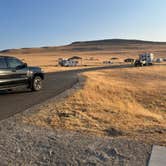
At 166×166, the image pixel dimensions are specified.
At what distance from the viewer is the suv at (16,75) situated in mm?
16066

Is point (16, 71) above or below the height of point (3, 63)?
below

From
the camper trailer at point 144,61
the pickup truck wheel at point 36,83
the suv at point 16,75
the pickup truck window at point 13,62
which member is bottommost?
the camper trailer at point 144,61

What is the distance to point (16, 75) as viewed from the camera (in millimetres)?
16656

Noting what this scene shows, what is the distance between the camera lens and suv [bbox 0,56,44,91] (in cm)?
1607

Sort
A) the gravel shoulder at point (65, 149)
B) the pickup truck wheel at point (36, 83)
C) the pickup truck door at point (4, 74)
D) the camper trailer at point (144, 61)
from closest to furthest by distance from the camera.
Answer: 1. the gravel shoulder at point (65, 149)
2. the pickup truck door at point (4, 74)
3. the pickup truck wheel at point (36, 83)
4. the camper trailer at point (144, 61)

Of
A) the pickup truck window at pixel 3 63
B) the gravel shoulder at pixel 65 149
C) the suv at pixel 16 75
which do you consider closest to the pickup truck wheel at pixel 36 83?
the suv at pixel 16 75

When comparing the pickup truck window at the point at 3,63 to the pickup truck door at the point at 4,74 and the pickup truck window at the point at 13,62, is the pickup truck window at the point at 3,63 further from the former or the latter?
the pickup truck window at the point at 13,62

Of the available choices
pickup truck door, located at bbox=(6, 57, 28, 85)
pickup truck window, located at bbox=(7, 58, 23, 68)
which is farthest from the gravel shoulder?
pickup truck window, located at bbox=(7, 58, 23, 68)

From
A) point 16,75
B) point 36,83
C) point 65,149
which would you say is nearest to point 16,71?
point 16,75

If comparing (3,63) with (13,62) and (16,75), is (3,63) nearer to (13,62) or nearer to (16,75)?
(13,62)

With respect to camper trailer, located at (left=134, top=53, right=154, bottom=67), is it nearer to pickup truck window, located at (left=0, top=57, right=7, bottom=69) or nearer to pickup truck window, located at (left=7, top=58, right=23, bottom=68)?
pickup truck window, located at (left=7, top=58, right=23, bottom=68)

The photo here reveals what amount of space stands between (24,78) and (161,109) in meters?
6.43

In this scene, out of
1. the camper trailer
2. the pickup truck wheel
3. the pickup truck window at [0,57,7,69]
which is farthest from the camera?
the camper trailer

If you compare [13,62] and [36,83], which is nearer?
[13,62]
